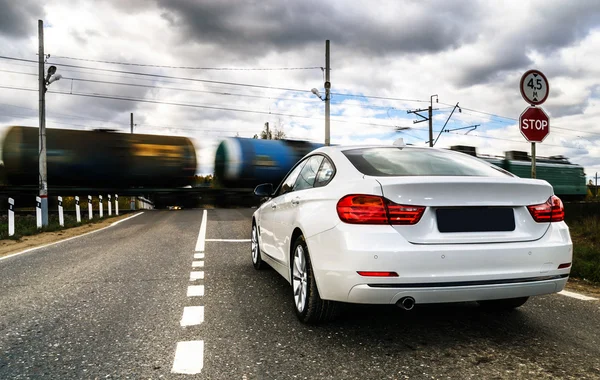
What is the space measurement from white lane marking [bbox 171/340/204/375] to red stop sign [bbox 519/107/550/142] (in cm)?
677

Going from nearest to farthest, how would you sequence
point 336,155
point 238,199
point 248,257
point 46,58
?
1. point 336,155
2. point 248,257
3. point 46,58
4. point 238,199

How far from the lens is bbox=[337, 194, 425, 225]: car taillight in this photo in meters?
2.97

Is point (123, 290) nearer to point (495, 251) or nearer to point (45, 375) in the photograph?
point (45, 375)

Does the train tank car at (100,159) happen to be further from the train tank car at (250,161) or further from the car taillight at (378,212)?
the car taillight at (378,212)

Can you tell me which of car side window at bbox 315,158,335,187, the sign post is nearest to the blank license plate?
car side window at bbox 315,158,335,187

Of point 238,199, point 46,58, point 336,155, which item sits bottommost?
point 238,199

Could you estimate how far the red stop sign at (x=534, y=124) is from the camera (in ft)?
25.5

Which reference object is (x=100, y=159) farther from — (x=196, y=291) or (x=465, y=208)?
(x=465, y=208)

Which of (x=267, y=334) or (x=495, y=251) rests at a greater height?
(x=495, y=251)

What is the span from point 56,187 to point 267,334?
2185 centimetres

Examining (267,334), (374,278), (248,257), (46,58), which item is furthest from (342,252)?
(46,58)

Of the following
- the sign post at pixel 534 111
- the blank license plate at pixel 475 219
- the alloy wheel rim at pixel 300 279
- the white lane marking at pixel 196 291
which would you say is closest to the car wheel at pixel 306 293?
the alloy wheel rim at pixel 300 279

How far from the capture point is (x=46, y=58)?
17.8m

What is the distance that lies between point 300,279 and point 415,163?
1355 mm
